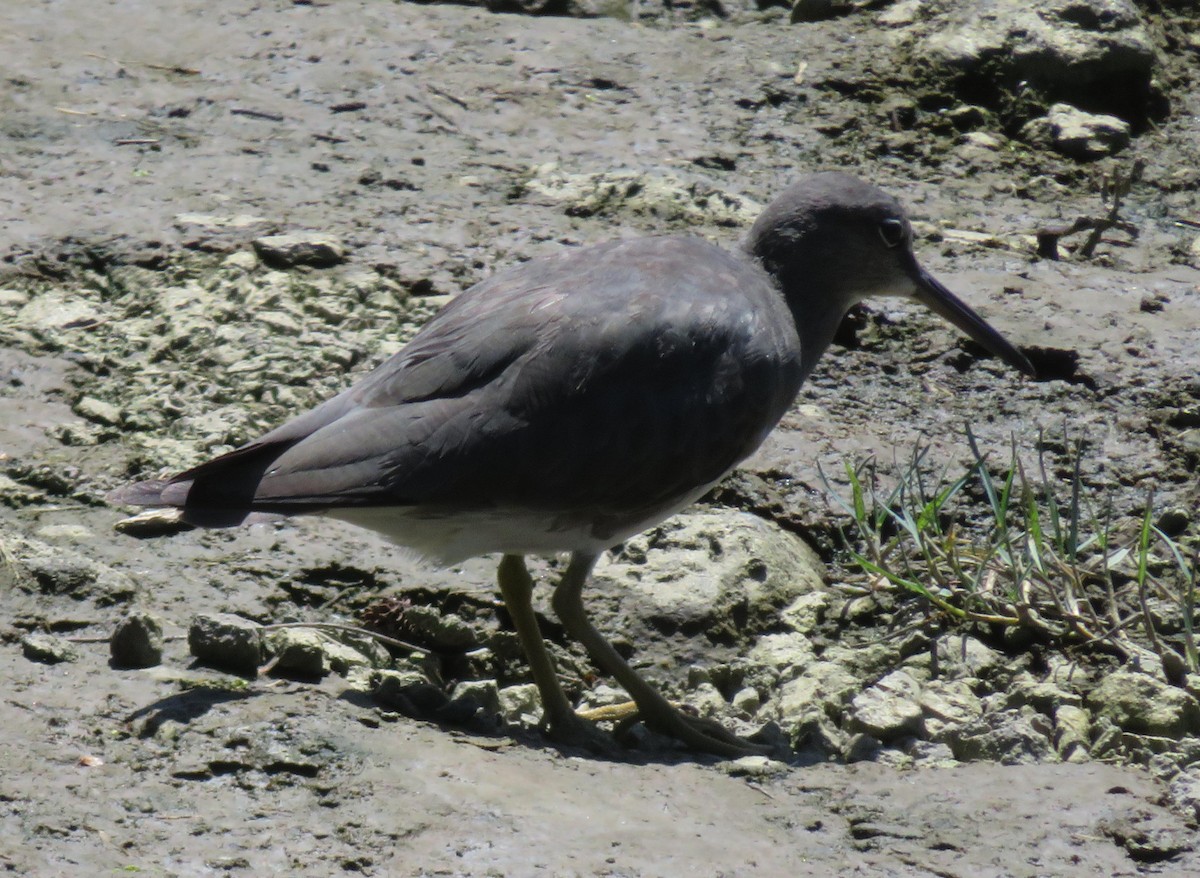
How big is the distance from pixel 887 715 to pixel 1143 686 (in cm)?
70

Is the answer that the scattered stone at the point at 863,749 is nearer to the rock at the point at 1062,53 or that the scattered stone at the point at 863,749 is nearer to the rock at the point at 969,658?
the rock at the point at 969,658

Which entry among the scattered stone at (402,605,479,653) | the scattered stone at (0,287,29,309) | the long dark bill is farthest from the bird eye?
the scattered stone at (0,287,29,309)

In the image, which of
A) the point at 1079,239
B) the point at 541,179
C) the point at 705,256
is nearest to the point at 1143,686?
the point at 705,256

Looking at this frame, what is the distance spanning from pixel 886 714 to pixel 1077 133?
4.30 metres

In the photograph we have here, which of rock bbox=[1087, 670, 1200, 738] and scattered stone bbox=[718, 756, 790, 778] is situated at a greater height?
rock bbox=[1087, 670, 1200, 738]

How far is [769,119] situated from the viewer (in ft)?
24.8

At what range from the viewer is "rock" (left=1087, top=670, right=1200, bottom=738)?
4.05 meters

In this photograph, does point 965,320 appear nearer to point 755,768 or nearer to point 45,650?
point 755,768

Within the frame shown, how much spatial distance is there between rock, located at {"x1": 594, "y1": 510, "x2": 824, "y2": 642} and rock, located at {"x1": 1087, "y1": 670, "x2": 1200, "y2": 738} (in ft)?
3.51

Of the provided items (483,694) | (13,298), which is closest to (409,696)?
(483,694)

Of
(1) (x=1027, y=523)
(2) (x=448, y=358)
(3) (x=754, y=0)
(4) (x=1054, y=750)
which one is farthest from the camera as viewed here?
(3) (x=754, y=0)

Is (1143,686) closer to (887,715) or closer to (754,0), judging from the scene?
(887,715)

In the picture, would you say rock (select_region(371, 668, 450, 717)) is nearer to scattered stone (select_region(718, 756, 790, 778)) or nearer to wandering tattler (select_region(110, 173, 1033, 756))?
wandering tattler (select_region(110, 173, 1033, 756))

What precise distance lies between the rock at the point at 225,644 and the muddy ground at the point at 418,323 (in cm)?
5
